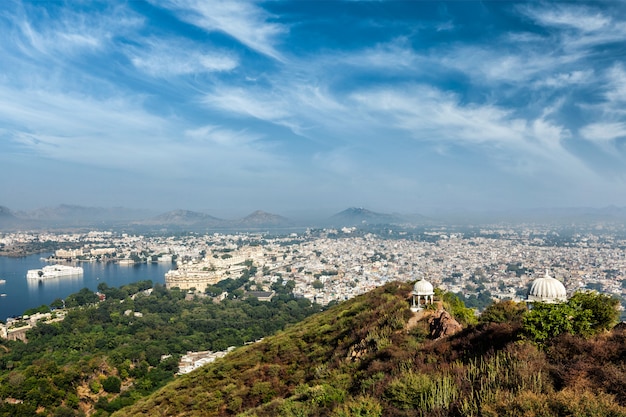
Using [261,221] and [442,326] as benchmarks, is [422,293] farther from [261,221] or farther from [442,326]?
[261,221]

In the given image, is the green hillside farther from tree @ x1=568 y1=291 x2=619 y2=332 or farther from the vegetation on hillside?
the vegetation on hillside

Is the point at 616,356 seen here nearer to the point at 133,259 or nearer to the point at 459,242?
the point at 133,259

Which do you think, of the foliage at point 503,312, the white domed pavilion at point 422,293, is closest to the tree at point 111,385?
the white domed pavilion at point 422,293

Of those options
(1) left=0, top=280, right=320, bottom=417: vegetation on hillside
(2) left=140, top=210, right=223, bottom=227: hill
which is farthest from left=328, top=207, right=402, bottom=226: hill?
(1) left=0, top=280, right=320, bottom=417: vegetation on hillside

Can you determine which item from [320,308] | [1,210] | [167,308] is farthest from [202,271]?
[1,210]

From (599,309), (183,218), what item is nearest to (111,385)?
(599,309)

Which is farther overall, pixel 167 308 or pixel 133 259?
pixel 133 259

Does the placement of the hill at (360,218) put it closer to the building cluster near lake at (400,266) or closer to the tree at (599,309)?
the building cluster near lake at (400,266)
